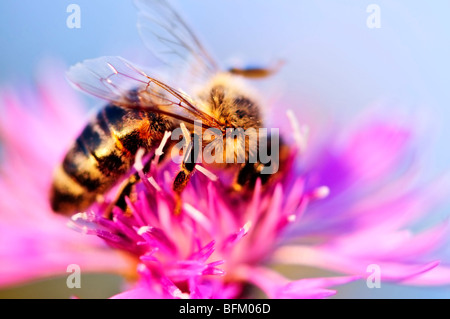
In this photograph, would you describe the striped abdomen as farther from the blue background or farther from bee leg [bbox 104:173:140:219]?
the blue background

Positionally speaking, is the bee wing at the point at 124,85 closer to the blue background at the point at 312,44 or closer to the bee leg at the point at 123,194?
the bee leg at the point at 123,194

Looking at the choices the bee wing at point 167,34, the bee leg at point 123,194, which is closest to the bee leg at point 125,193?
the bee leg at point 123,194

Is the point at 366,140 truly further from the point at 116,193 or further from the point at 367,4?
the point at 116,193

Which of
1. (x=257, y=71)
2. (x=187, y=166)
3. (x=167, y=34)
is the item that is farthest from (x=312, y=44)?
(x=187, y=166)

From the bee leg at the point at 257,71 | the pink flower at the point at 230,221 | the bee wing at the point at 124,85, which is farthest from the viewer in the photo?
the bee leg at the point at 257,71

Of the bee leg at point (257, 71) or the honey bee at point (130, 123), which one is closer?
the honey bee at point (130, 123)

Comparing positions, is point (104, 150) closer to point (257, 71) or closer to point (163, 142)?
point (163, 142)
